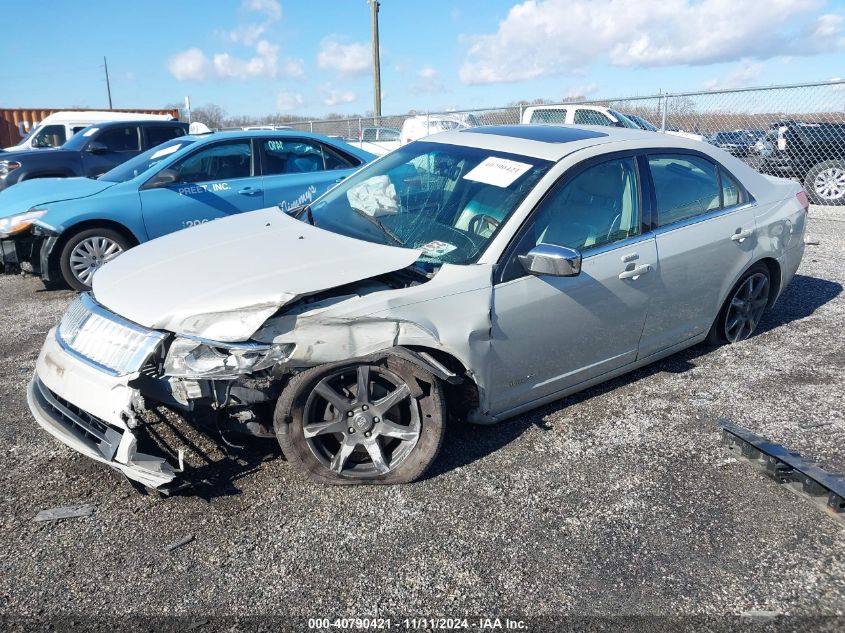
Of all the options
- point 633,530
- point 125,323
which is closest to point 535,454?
point 633,530

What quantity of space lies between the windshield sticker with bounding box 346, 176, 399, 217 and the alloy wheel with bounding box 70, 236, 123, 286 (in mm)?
3530

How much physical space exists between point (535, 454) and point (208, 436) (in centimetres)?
178

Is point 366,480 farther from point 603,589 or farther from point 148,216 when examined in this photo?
point 148,216

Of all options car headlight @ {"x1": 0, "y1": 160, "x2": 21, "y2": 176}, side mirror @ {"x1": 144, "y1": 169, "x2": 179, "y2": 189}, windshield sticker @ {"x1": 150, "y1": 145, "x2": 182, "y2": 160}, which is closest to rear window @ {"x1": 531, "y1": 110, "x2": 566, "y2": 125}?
windshield sticker @ {"x1": 150, "y1": 145, "x2": 182, "y2": 160}

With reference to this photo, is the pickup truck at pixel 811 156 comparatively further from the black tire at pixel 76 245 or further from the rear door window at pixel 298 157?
the black tire at pixel 76 245

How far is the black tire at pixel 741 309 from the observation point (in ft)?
15.2

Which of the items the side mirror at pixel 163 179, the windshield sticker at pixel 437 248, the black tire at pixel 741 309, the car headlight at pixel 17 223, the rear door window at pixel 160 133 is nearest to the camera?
the windshield sticker at pixel 437 248

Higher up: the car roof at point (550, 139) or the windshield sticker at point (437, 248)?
the car roof at point (550, 139)

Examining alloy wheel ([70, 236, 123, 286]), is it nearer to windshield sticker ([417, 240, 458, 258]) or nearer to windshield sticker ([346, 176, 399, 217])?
windshield sticker ([346, 176, 399, 217])

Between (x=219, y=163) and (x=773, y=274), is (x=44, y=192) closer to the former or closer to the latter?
(x=219, y=163)

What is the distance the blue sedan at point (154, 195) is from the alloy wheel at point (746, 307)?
15.2ft

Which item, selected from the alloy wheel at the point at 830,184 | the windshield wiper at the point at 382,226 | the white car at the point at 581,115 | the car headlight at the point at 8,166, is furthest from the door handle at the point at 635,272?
the car headlight at the point at 8,166

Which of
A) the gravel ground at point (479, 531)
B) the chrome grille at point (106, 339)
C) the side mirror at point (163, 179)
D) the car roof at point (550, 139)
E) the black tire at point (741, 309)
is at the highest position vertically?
the car roof at point (550, 139)

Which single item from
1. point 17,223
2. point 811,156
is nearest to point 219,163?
point 17,223
